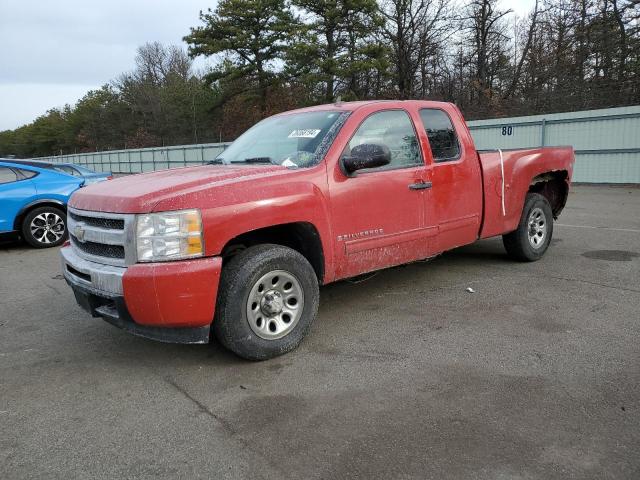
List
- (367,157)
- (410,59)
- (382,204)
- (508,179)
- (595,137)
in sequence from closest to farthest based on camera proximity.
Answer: (367,157)
(382,204)
(508,179)
(595,137)
(410,59)

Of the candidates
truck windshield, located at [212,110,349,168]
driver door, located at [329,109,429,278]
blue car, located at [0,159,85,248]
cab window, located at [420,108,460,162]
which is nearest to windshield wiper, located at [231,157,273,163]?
truck windshield, located at [212,110,349,168]

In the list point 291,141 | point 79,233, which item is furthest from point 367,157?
point 79,233

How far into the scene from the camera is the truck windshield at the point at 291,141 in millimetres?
4082

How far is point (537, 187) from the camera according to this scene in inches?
261

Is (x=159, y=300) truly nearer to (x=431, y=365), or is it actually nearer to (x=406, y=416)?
(x=406, y=416)

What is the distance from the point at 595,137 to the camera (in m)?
16.8

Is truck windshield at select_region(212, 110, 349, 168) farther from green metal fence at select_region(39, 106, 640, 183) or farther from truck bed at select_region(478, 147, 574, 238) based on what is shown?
green metal fence at select_region(39, 106, 640, 183)

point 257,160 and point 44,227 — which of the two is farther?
point 44,227

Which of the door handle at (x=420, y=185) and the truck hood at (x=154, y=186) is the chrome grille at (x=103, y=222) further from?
the door handle at (x=420, y=185)

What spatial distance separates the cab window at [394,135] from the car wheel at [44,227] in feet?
22.0

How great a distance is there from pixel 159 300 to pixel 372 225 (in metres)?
1.84

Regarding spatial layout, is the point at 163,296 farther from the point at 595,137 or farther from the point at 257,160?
the point at 595,137

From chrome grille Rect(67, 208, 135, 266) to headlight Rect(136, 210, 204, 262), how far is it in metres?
0.07

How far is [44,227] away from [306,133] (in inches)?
253
